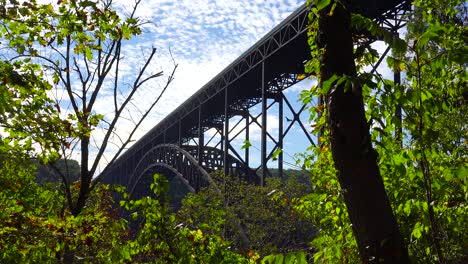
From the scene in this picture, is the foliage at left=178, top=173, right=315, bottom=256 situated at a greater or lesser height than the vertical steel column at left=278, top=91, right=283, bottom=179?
lesser

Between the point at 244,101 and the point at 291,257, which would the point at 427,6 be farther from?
the point at 244,101

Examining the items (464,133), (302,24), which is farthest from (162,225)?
Answer: (302,24)

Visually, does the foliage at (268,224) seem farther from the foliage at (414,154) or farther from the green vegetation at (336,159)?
the foliage at (414,154)

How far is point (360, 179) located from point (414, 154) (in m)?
0.76

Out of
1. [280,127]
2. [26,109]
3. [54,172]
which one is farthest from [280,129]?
[26,109]

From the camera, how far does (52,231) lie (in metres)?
5.49

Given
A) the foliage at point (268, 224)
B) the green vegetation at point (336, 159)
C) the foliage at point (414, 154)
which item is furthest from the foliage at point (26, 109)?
the foliage at point (268, 224)

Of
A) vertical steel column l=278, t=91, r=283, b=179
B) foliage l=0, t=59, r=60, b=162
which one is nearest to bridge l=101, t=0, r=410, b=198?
vertical steel column l=278, t=91, r=283, b=179

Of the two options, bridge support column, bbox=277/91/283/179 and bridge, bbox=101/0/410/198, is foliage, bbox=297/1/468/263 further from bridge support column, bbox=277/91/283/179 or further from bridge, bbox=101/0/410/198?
bridge support column, bbox=277/91/283/179

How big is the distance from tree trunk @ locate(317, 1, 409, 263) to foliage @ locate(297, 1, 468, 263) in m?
0.15

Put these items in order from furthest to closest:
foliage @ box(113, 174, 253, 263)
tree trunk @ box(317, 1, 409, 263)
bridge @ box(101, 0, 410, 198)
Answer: bridge @ box(101, 0, 410, 198) < foliage @ box(113, 174, 253, 263) < tree trunk @ box(317, 1, 409, 263)

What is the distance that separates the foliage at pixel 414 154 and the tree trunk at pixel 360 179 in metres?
0.15

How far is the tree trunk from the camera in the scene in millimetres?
2574

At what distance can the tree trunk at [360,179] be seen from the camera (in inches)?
101
